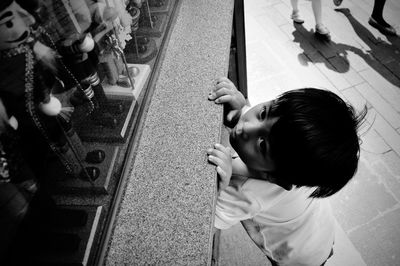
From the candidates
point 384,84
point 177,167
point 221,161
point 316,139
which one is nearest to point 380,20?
point 384,84

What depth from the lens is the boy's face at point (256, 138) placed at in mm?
1113

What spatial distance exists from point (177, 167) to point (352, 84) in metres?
3.50

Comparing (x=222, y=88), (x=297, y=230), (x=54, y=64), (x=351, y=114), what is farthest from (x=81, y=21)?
(x=297, y=230)

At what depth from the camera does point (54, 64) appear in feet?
2.61

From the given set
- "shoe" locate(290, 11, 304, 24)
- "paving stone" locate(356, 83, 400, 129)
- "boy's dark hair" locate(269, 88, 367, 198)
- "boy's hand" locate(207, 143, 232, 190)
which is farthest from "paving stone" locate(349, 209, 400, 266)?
"shoe" locate(290, 11, 304, 24)

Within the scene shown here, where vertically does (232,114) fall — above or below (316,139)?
below

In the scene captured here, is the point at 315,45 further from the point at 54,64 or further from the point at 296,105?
the point at 54,64

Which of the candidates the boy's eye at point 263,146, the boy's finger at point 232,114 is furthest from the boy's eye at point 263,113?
the boy's finger at point 232,114

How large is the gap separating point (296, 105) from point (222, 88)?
358 millimetres

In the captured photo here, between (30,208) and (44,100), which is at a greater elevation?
(44,100)

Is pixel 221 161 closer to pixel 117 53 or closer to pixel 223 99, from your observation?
pixel 223 99

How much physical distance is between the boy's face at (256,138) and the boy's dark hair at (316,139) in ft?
0.15

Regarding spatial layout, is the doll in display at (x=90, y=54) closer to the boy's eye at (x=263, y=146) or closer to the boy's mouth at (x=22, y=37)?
the boy's mouth at (x=22, y=37)

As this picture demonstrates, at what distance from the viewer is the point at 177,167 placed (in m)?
0.94
